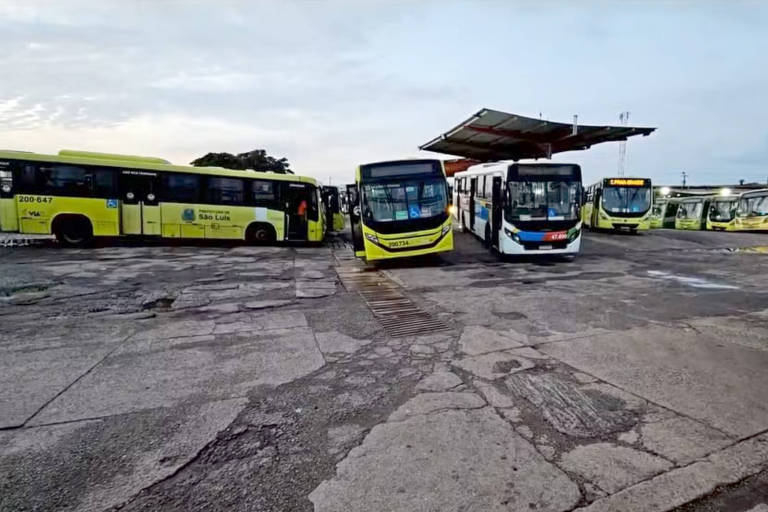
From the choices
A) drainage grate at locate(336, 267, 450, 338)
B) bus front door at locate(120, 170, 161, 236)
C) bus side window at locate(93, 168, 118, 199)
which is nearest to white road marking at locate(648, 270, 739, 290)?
drainage grate at locate(336, 267, 450, 338)

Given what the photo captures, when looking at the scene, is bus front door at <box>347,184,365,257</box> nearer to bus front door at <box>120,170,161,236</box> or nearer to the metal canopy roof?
bus front door at <box>120,170,161,236</box>

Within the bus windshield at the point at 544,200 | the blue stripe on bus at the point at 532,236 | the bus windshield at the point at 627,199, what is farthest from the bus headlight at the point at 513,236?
the bus windshield at the point at 627,199

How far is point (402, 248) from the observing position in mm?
11438

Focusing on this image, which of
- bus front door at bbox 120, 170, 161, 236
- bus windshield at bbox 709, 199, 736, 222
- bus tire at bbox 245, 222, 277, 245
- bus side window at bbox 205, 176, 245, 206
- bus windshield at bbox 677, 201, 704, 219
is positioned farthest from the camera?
bus windshield at bbox 677, 201, 704, 219

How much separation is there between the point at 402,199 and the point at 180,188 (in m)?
8.63

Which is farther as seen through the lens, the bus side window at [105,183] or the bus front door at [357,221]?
the bus side window at [105,183]

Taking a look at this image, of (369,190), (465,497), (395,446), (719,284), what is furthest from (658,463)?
(369,190)

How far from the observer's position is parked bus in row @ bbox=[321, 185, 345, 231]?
61.0 feet

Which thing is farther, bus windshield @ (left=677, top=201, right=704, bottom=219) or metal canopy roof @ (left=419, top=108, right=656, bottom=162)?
bus windshield @ (left=677, top=201, right=704, bottom=219)

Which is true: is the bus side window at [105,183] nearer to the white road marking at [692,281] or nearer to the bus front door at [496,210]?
the bus front door at [496,210]

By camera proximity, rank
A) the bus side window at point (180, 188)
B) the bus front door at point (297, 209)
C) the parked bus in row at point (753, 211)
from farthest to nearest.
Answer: the parked bus in row at point (753, 211) → the bus front door at point (297, 209) → the bus side window at point (180, 188)

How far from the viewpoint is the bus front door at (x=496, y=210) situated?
13.3m

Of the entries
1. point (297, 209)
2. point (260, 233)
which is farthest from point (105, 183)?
point (297, 209)

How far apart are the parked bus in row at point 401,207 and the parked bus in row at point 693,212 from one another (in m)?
25.6
